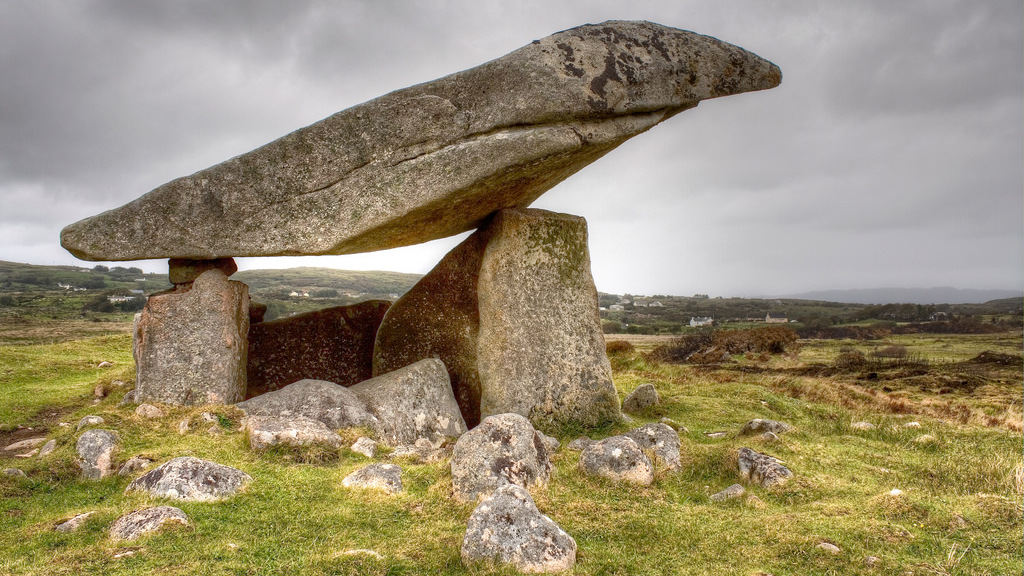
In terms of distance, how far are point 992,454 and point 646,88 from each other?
6992 mm

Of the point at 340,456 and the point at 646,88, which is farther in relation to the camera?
the point at 646,88

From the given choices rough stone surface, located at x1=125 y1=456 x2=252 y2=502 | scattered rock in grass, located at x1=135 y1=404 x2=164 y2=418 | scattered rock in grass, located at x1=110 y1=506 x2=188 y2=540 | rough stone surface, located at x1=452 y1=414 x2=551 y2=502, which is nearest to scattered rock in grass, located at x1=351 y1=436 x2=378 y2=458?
rough stone surface, located at x1=125 y1=456 x2=252 y2=502

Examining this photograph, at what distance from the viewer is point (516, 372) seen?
10.4m

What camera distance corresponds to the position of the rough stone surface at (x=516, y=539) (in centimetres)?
475

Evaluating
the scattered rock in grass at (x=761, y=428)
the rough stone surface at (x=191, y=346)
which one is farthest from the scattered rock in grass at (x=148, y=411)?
Result: the scattered rock in grass at (x=761, y=428)

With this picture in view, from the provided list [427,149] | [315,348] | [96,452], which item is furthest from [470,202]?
[96,452]

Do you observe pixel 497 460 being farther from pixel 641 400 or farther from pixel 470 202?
pixel 641 400

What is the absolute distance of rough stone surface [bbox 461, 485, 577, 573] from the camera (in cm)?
475

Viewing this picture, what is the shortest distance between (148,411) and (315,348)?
4615mm

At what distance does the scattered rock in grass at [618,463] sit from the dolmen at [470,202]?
10.2 feet

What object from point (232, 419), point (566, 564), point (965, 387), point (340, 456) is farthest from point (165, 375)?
point (965, 387)

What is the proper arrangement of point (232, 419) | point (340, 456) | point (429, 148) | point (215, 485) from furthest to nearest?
point (429, 148) → point (232, 419) → point (340, 456) → point (215, 485)

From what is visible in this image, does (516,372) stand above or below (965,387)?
above

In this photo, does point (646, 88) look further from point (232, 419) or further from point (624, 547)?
point (232, 419)
